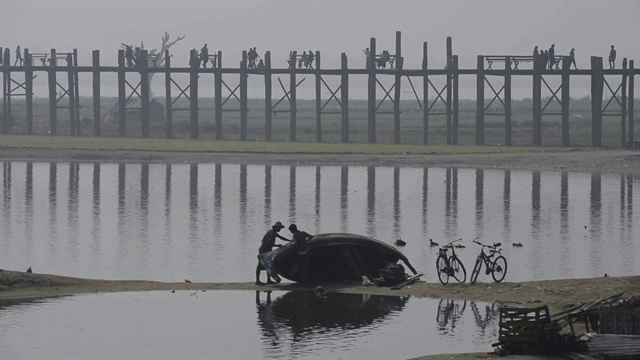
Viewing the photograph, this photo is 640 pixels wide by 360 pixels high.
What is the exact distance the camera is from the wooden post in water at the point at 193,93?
81969 millimetres

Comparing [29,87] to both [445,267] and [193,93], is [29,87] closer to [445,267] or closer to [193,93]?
[193,93]

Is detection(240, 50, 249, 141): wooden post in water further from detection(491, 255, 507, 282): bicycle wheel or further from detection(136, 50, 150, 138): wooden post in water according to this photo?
detection(491, 255, 507, 282): bicycle wheel

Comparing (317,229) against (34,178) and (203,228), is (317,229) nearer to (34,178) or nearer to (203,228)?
(203,228)

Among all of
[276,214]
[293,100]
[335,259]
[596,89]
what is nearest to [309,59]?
[293,100]

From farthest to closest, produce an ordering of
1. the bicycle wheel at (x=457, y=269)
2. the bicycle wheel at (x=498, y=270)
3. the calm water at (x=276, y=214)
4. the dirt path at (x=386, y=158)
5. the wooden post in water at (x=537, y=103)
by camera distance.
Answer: the wooden post in water at (x=537, y=103) → the dirt path at (x=386, y=158) → the calm water at (x=276, y=214) → the bicycle wheel at (x=498, y=270) → the bicycle wheel at (x=457, y=269)

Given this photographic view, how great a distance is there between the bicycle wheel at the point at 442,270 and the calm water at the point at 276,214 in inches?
89.8

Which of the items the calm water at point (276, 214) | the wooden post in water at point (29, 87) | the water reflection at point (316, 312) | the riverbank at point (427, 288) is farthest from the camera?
the wooden post in water at point (29, 87)

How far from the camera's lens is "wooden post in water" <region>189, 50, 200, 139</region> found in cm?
8197

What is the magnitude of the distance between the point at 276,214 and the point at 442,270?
18.7 m

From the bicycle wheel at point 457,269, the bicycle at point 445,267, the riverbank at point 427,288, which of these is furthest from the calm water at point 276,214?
the riverbank at point 427,288

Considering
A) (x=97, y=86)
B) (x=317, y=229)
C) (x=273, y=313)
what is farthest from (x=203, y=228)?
(x=97, y=86)

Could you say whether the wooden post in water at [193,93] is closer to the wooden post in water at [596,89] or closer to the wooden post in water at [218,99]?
the wooden post in water at [218,99]

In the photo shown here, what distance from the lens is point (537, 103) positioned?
78.2 m

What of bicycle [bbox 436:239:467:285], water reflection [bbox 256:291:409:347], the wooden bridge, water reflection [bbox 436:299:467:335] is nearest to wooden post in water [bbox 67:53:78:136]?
the wooden bridge
